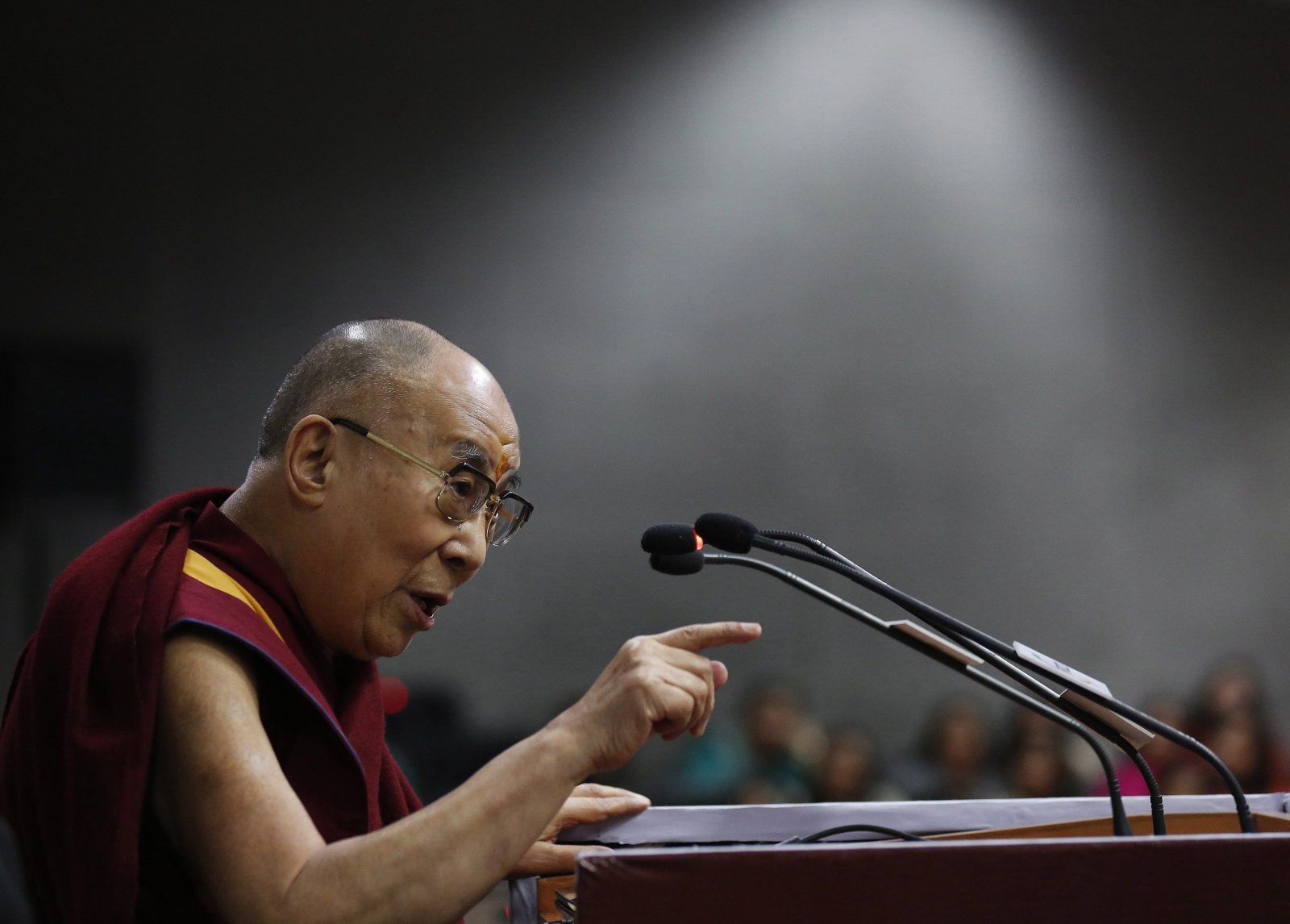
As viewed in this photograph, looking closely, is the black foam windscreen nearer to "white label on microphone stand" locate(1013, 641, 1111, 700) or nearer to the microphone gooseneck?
the microphone gooseneck

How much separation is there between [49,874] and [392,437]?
0.53 meters

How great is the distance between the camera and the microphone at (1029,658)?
98cm

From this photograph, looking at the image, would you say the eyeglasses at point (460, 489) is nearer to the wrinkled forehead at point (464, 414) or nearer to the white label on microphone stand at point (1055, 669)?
the wrinkled forehead at point (464, 414)

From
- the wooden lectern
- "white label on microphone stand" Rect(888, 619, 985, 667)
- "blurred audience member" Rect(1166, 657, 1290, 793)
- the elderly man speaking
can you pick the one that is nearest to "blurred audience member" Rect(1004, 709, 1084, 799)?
"blurred audience member" Rect(1166, 657, 1290, 793)

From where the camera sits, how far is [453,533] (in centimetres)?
128

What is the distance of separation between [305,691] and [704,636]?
0.40m

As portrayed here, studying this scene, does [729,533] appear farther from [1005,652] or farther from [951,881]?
[951,881]

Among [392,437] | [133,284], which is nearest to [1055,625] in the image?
[133,284]

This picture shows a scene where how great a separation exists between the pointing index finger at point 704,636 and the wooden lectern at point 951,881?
0.23 m

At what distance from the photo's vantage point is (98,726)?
3.34 ft

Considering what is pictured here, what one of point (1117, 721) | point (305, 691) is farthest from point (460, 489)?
point (1117, 721)

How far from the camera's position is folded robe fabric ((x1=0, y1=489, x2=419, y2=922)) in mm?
Result: 987

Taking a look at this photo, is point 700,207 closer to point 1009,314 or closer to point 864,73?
point 864,73

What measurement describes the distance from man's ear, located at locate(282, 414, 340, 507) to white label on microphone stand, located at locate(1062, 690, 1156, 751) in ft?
2.61
